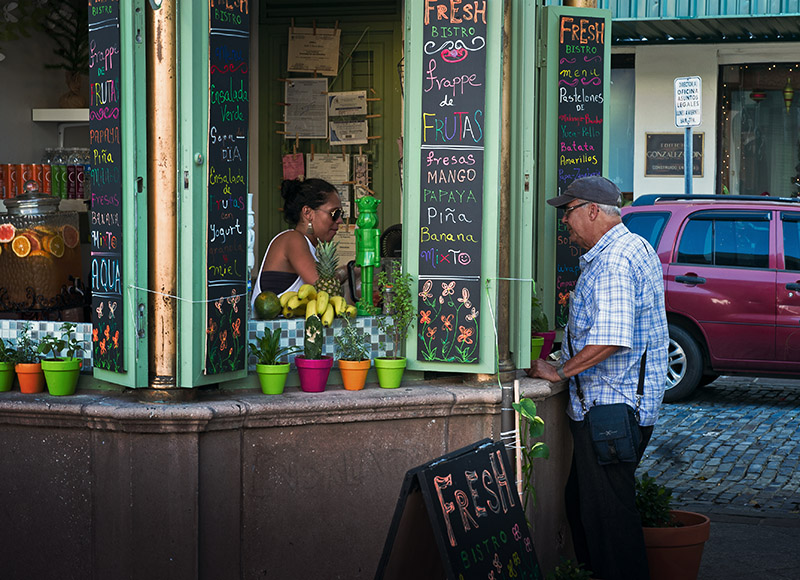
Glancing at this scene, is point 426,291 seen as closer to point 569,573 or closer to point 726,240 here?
point 569,573

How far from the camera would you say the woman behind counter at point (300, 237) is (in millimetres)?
5766

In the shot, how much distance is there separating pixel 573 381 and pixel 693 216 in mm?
5788

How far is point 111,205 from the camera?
452 cm

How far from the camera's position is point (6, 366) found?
15.8 feet

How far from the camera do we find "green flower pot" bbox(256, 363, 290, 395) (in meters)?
4.71

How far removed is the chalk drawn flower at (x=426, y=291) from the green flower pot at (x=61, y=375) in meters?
1.48

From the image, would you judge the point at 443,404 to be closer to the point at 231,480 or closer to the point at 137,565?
the point at 231,480

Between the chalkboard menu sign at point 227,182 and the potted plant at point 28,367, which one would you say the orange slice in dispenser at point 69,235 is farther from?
the chalkboard menu sign at point 227,182

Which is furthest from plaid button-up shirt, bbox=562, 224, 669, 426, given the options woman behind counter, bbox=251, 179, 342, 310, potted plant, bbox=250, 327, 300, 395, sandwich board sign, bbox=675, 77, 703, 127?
sandwich board sign, bbox=675, 77, 703, 127

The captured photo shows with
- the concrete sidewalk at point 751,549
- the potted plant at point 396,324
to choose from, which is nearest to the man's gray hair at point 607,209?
the potted plant at point 396,324

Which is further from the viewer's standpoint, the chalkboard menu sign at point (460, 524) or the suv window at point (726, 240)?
the suv window at point (726, 240)

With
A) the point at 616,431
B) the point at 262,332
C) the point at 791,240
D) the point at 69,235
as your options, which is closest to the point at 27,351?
the point at 69,235

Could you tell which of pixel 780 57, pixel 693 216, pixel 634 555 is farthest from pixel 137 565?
pixel 780 57

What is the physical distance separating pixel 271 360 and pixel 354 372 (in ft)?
1.17
